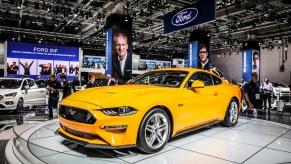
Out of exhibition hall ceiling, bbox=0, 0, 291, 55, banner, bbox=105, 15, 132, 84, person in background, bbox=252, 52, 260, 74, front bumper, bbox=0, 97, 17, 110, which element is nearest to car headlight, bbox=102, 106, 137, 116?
front bumper, bbox=0, 97, 17, 110

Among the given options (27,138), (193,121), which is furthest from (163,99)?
(27,138)

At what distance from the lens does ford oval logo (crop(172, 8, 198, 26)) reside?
900 cm

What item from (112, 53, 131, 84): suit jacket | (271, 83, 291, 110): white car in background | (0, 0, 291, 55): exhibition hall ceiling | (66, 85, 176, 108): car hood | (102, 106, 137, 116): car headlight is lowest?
(271, 83, 291, 110): white car in background

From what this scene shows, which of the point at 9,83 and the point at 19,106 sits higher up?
the point at 9,83

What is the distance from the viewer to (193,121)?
390 cm

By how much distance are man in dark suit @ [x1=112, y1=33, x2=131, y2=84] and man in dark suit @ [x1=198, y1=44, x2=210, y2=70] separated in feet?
18.5

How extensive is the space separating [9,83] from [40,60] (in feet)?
40.1

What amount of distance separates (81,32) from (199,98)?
20162 mm

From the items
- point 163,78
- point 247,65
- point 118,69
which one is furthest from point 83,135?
point 247,65

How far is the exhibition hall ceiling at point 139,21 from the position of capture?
12.5 meters

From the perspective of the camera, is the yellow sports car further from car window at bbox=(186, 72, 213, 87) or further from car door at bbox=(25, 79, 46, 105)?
car door at bbox=(25, 79, 46, 105)

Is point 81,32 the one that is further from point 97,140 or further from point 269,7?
point 97,140

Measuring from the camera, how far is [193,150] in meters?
3.46

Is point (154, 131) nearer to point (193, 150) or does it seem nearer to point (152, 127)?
point (152, 127)
